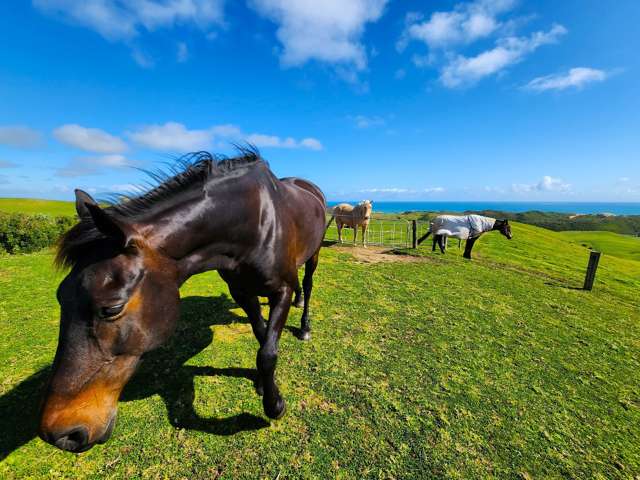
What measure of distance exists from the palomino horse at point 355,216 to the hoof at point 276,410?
394 inches

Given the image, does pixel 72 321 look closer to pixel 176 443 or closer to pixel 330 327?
pixel 176 443

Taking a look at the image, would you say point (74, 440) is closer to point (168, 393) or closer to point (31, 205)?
point (168, 393)

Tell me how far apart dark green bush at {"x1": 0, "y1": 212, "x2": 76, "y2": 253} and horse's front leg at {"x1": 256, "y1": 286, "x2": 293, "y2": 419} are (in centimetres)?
969

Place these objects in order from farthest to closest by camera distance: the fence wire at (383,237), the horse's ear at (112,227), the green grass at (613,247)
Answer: the green grass at (613,247) → the fence wire at (383,237) → the horse's ear at (112,227)

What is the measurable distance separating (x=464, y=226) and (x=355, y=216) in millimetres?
4514

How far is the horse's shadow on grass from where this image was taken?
2434 mm

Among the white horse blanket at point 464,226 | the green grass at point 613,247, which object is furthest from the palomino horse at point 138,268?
the green grass at point 613,247

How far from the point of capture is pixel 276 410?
2.62 meters

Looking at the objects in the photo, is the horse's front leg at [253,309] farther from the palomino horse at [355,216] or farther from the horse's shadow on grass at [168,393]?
the palomino horse at [355,216]

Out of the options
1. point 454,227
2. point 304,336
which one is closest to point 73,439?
point 304,336

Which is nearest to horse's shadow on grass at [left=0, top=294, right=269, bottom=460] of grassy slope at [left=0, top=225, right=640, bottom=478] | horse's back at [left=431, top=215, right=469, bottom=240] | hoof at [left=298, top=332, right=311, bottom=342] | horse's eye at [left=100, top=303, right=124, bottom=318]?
grassy slope at [left=0, top=225, right=640, bottom=478]

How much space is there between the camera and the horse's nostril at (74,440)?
4.69 feet

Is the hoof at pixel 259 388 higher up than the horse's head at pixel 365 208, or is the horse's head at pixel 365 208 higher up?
the horse's head at pixel 365 208

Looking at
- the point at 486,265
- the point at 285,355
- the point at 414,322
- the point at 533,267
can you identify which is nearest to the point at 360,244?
the point at 486,265
